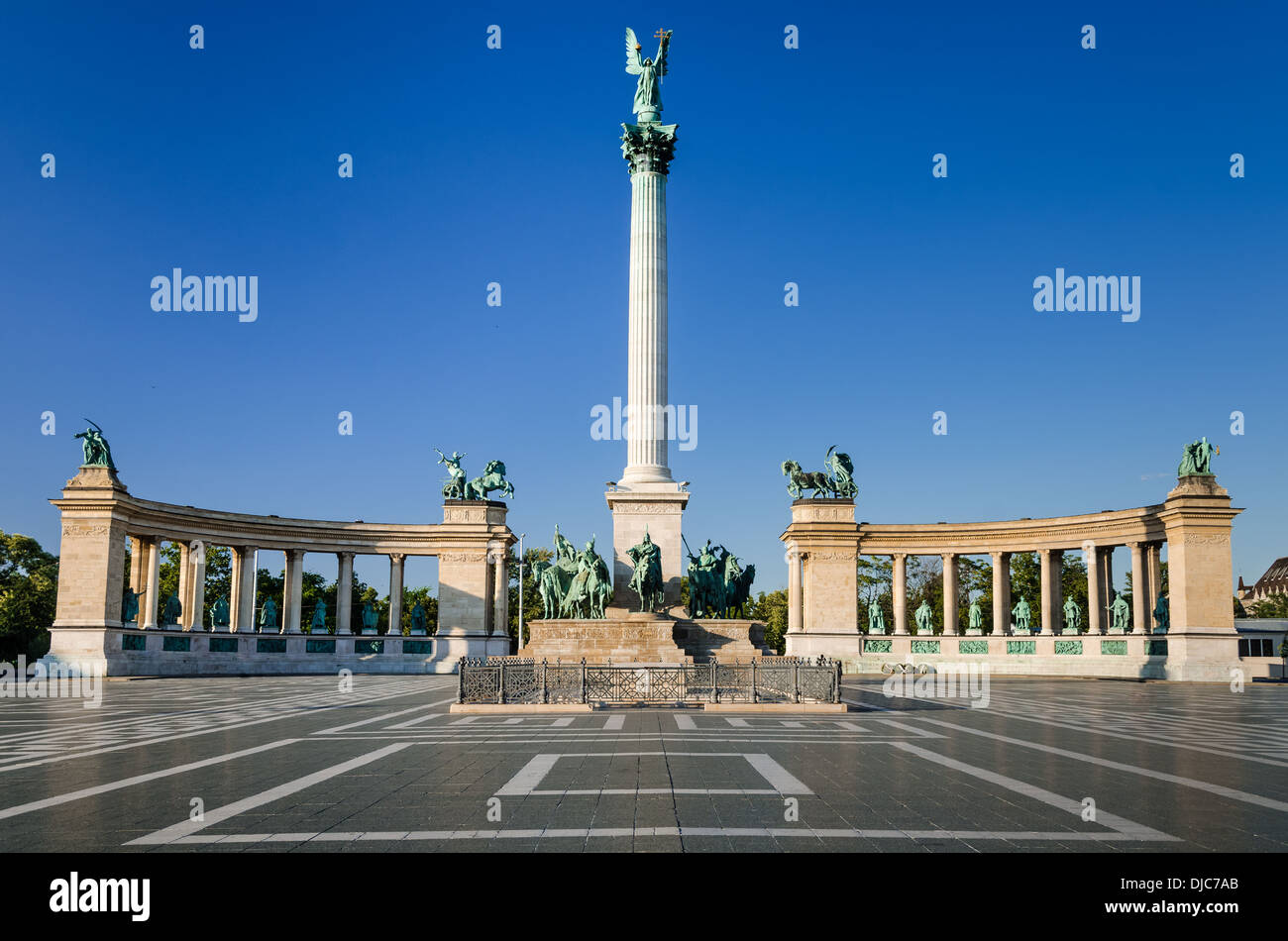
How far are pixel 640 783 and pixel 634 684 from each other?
683 inches

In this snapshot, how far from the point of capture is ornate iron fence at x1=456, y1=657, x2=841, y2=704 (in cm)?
3012

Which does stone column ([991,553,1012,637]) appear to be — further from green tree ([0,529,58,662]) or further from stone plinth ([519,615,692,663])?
green tree ([0,529,58,662])

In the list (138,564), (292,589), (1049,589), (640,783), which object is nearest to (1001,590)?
(1049,589)

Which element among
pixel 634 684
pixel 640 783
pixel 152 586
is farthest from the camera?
pixel 152 586

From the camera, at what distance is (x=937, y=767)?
56.3ft

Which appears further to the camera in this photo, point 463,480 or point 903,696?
point 463,480

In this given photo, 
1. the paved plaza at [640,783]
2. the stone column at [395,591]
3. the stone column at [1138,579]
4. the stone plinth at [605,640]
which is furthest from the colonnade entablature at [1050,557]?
the paved plaza at [640,783]

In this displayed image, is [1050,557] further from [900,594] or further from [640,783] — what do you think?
[640,783]

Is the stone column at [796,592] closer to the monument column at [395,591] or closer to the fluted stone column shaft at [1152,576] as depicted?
the fluted stone column shaft at [1152,576]

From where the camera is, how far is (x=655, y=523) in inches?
1903

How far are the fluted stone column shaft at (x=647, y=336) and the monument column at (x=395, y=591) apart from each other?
33.9 m
